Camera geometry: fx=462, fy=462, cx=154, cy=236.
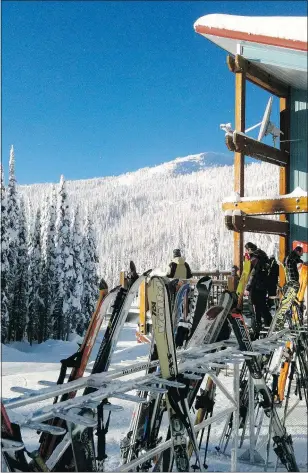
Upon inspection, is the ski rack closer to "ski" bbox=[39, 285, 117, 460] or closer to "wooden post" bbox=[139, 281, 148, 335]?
"ski" bbox=[39, 285, 117, 460]

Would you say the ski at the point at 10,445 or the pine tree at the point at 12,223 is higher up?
the pine tree at the point at 12,223

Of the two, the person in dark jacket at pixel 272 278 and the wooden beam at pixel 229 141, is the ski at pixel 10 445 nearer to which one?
the wooden beam at pixel 229 141

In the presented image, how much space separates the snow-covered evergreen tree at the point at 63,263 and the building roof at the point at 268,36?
29950mm

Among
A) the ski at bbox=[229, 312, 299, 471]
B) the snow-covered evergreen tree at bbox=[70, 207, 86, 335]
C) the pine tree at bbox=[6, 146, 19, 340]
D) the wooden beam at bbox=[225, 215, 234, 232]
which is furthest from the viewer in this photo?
the snow-covered evergreen tree at bbox=[70, 207, 86, 335]

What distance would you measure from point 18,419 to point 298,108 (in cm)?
806

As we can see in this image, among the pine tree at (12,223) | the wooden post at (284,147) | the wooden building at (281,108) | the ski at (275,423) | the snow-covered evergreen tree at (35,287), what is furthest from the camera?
the snow-covered evergreen tree at (35,287)

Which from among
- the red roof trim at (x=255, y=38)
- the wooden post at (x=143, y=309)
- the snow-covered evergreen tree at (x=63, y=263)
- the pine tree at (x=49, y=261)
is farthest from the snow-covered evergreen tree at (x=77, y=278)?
the red roof trim at (x=255, y=38)

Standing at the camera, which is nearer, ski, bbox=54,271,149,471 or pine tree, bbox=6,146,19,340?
ski, bbox=54,271,149,471

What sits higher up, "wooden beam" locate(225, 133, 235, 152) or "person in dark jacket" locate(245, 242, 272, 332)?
"wooden beam" locate(225, 133, 235, 152)

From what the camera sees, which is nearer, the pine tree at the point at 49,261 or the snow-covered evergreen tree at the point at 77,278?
the pine tree at the point at 49,261

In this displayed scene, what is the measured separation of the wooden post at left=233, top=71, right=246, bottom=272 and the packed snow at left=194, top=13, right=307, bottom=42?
8.60 feet

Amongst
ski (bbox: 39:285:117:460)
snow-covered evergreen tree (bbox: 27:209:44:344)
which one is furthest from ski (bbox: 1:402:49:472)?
snow-covered evergreen tree (bbox: 27:209:44:344)

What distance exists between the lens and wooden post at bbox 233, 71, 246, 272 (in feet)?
24.0

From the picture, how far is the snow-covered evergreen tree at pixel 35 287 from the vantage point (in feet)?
121
